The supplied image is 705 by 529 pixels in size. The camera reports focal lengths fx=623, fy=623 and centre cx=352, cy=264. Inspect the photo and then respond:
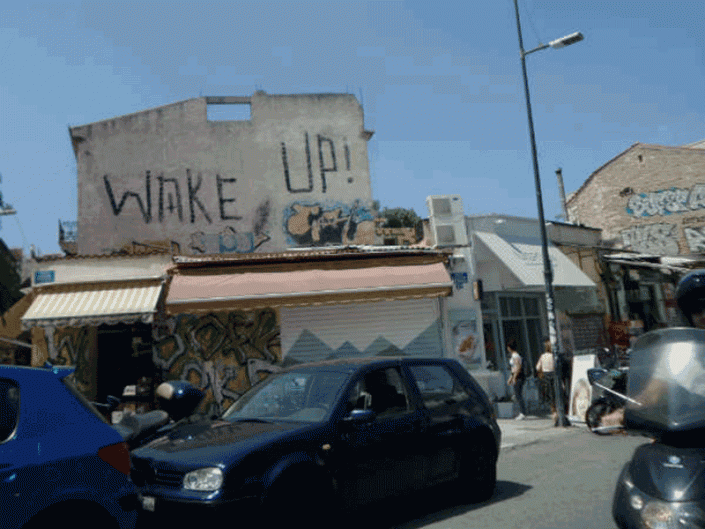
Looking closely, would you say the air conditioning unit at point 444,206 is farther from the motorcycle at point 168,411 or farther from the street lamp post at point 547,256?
the motorcycle at point 168,411

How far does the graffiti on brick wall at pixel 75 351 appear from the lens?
13.9 meters

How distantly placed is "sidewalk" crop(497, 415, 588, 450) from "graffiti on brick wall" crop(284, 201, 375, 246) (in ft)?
27.0

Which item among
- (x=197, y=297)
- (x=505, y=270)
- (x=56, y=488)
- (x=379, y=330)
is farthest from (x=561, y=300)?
(x=56, y=488)

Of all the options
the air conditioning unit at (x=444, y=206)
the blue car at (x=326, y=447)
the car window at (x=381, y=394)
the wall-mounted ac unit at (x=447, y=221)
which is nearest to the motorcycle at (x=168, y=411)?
the blue car at (x=326, y=447)

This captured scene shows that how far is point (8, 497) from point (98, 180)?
59.7ft

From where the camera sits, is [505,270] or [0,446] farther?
[505,270]

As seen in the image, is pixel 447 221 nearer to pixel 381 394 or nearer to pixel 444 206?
pixel 444 206

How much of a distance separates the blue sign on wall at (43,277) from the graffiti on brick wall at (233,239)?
19.9 ft

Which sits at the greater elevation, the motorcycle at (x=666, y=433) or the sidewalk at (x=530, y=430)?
the motorcycle at (x=666, y=433)

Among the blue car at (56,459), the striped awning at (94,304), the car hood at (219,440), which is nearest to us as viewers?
the blue car at (56,459)

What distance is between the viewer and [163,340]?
1413 centimetres

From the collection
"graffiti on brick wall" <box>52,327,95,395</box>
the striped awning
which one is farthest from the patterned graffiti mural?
the striped awning

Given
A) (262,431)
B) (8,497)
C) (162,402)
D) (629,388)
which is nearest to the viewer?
(8,497)

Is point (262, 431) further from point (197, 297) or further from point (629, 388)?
point (197, 297)
